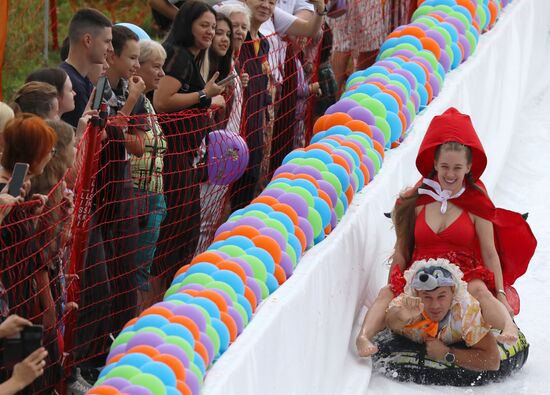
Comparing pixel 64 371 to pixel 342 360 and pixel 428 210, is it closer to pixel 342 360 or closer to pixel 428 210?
pixel 342 360

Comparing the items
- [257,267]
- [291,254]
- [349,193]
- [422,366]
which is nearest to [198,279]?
[257,267]

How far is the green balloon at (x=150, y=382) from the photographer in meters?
3.88

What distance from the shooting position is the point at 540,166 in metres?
9.30

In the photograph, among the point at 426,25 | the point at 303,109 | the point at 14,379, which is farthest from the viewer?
the point at 426,25

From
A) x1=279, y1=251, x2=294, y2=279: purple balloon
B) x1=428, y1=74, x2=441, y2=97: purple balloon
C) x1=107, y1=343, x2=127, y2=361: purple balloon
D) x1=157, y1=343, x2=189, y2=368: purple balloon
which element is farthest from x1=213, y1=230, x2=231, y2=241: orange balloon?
x1=428, y1=74, x2=441, y2=97: purple balloon

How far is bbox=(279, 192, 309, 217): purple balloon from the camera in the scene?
576cm

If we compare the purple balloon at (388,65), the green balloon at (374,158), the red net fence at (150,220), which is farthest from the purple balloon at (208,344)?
the purple balloon at (388,65)

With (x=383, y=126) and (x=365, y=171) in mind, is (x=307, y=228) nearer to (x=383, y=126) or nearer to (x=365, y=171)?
(x=365, y=171)

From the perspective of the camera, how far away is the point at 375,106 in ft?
22.8

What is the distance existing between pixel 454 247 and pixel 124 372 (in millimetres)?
2368

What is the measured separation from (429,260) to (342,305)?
464mm

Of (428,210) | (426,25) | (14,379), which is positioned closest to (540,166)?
(426,25)

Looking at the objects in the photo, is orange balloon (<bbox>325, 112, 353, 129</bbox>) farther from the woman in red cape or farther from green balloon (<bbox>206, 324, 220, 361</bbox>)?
green balloon (<bbox>206, 324, 220, 361</bbox>)

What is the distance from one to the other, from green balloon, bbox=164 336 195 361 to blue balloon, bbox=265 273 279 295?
0.90 metres
